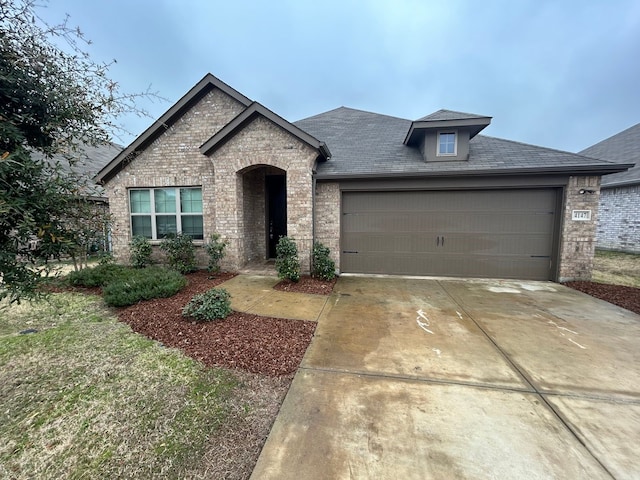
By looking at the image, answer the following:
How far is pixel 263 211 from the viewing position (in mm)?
8898

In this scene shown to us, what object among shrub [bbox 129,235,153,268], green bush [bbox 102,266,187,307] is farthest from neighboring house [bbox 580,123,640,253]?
shrub [bbox 129,235,153,268]

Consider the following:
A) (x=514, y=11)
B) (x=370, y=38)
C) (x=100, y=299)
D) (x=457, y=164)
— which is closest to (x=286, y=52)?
(x=370, y=38)

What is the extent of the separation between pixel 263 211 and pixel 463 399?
758 cm

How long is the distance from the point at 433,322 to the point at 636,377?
6.95ft

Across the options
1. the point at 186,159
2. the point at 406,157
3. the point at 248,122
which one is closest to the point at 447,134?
the point at 406,157

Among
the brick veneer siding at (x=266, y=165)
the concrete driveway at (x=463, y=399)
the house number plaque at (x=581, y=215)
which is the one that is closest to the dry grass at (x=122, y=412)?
the concrete driveway at (x=463, y=399)

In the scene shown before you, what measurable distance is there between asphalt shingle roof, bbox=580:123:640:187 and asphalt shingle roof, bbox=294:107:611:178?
28.0ft

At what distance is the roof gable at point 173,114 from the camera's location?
7.71 meters

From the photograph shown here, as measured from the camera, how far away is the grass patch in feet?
6.11

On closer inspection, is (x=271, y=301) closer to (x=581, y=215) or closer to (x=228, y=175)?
(x=228, y=175)

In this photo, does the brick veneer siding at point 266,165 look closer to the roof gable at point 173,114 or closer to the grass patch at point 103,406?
the roof gable at point 173,114

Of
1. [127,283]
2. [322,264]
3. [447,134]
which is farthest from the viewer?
[447,134]

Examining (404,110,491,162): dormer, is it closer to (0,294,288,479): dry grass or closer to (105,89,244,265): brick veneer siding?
(105,89,244,265): brick veneer siding

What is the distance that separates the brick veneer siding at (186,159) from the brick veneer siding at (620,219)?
656 inches
